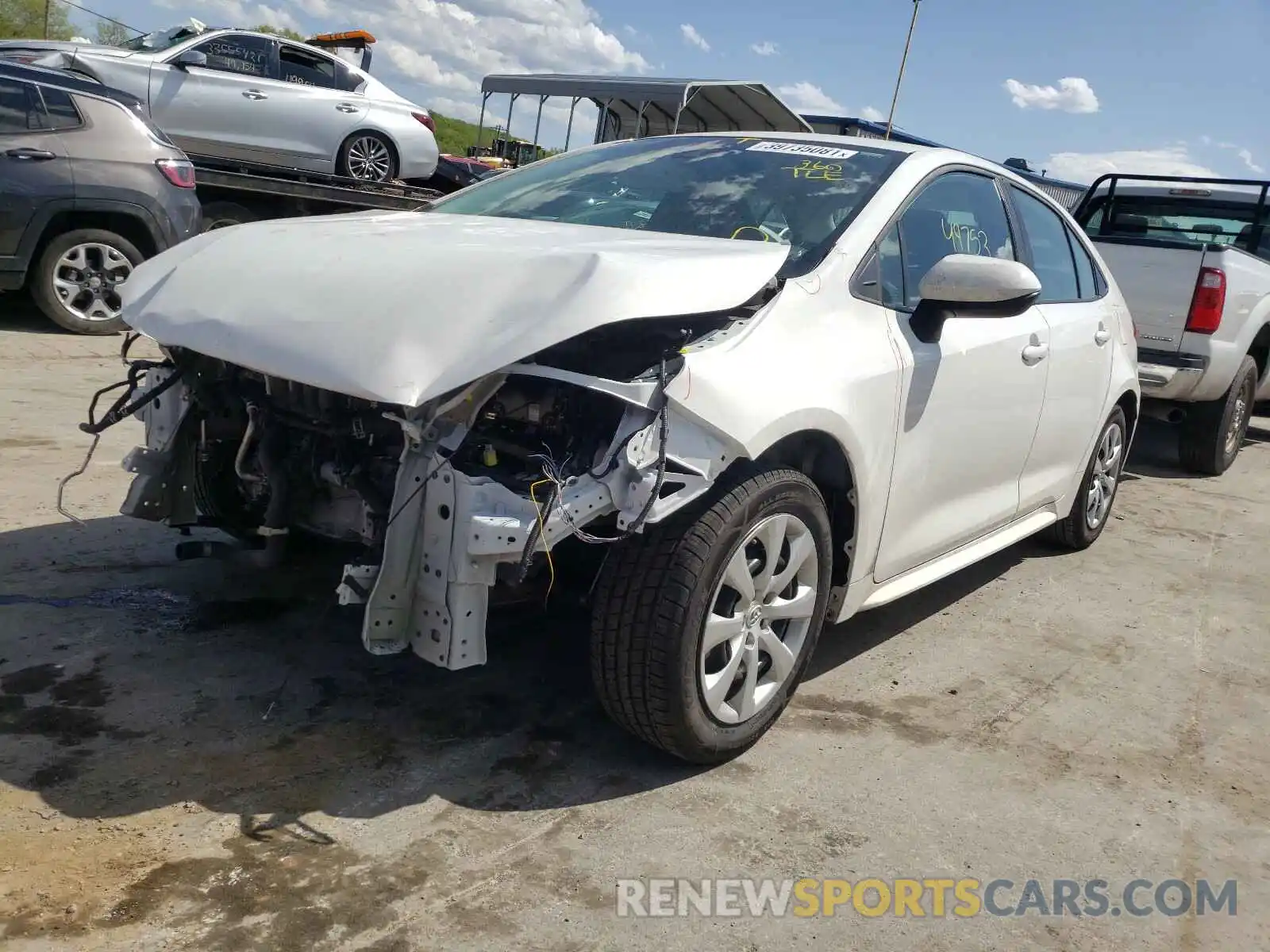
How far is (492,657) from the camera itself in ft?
11.4

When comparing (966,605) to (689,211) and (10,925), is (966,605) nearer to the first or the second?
(689,211)

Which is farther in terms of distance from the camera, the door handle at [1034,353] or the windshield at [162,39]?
the windshield at [162,39]

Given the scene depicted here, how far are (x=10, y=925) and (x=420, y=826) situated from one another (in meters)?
0.84

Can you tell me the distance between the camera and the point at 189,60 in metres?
10.1

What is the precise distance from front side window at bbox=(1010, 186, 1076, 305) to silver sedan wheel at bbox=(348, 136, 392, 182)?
324 inches

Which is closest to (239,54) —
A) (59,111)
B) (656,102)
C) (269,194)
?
(269,194)

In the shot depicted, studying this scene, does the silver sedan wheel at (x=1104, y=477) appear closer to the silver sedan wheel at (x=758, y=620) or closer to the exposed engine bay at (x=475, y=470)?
the silver sedan wheel at (x=758, y=620)

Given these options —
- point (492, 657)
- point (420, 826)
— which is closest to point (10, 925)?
point (420, 826)

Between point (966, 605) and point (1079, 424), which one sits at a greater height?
point (1079, 424)

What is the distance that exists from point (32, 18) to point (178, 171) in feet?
178

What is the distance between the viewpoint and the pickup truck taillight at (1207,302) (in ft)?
23.2

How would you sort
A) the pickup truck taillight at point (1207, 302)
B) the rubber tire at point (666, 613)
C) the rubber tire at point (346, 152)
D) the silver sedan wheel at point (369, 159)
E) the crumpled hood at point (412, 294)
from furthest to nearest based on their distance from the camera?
1. the silver sedan wheel at point (369, 159)
2. the rubber tire at point (346, 152)
3. the pickup truck taillight at point (1207, 302)
4. the rubber tire at point (666, 613)
5. the crumpled hood at point (412, 294)

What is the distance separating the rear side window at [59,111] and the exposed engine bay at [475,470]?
18.1ft

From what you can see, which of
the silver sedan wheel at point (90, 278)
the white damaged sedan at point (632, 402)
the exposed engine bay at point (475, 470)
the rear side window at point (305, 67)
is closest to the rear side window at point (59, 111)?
the silver sedan wheel at point (90, 278)
